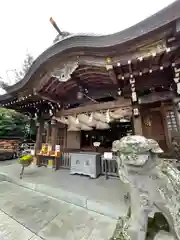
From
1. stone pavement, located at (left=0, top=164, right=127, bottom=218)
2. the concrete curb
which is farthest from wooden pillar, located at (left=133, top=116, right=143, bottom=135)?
the concrete curb

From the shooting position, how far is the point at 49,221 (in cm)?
220

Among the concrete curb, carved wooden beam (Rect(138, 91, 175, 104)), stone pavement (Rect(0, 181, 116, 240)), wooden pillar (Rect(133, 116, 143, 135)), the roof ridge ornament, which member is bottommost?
stone pavement (Rect(0, 181, 116, 240))

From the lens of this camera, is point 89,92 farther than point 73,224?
Yes

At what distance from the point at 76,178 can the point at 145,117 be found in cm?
282

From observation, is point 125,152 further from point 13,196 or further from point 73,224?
point 13,196

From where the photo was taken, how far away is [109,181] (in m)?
3.62

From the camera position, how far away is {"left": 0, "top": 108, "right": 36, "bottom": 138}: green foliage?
10781 millimetres

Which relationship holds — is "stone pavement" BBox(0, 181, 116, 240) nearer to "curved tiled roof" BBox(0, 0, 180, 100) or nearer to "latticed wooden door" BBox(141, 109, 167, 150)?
"latticed wooden door" BBox(141, 109, 167, 150)

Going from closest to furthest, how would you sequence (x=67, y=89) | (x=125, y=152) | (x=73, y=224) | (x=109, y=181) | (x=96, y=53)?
(x=125, y=152)
(x=73, y=224)
(x=96, y=53)
(x=109, y=181)
(x=67, y=89)

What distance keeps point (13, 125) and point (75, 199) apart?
1080 centimetres

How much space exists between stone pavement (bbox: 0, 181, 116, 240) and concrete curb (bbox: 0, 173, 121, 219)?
8 cm

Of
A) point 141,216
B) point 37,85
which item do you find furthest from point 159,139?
point 37,85

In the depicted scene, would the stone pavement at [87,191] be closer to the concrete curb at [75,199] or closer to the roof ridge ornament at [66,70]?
the concrete curb at [75,199]

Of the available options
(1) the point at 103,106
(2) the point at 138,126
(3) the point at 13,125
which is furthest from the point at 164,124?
(3) the point at 13,125
